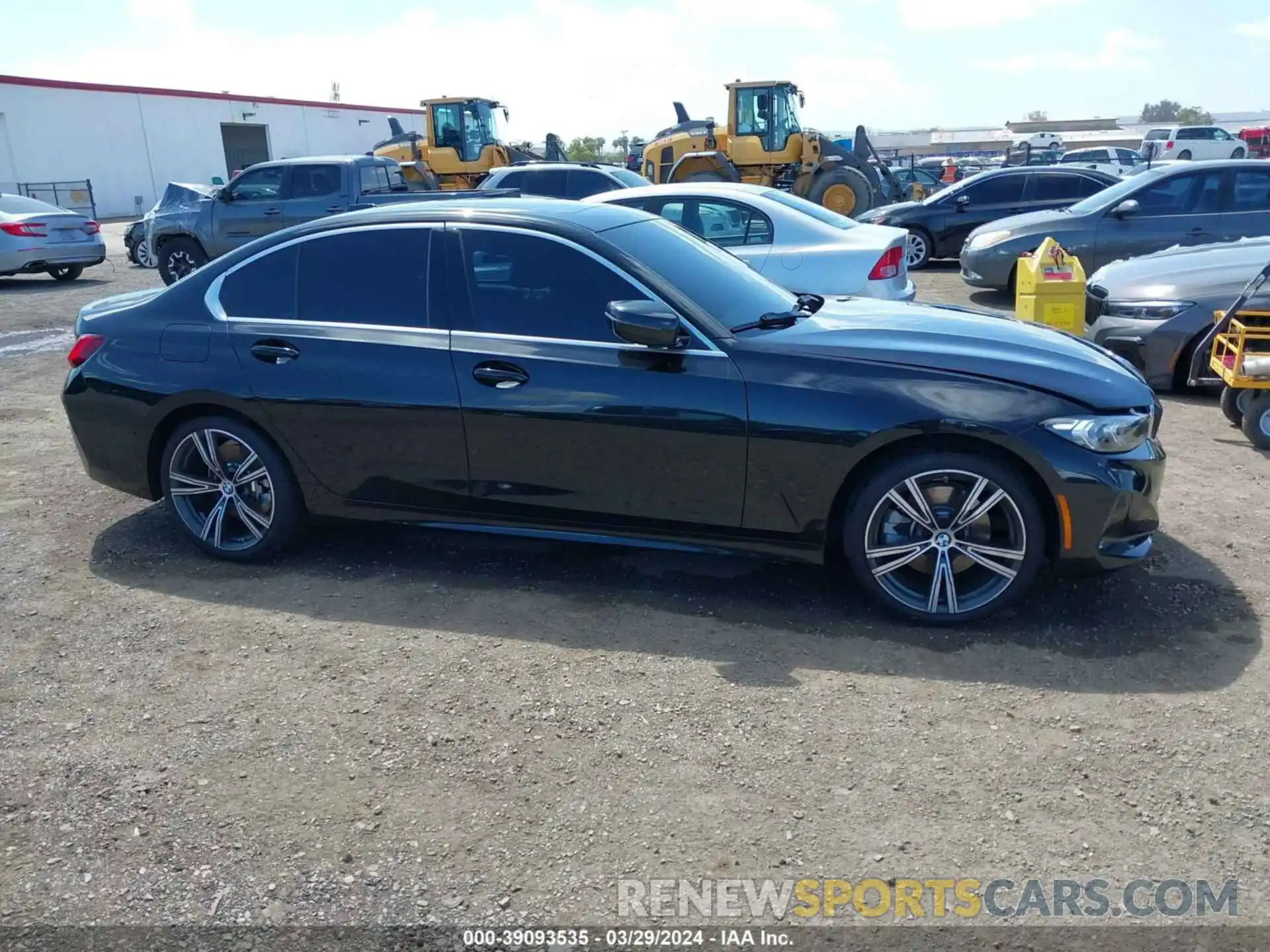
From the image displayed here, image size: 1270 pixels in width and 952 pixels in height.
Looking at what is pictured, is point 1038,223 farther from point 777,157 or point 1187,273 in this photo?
point 777,157

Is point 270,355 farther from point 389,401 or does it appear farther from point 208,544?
point 208,544

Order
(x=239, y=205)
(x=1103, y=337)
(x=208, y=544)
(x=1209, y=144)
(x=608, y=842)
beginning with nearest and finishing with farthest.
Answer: (x=608, y=842)
(x=208, y=544)
(x=1103, y=337)
(x=239, y=205)
(x=1209, y=144)

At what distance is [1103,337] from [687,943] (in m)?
6.65

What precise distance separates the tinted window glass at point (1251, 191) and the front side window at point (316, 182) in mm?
11644

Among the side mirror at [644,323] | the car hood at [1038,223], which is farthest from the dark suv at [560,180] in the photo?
the side mirror at [644,323]

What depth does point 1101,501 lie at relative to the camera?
3.96 meters

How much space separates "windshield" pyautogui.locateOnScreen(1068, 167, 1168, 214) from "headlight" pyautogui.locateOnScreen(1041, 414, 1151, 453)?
8.43 metres

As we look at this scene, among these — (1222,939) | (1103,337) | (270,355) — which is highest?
(270,355)

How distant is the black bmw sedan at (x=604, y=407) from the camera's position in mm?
4047

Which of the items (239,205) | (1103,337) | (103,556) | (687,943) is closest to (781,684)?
(687,943)

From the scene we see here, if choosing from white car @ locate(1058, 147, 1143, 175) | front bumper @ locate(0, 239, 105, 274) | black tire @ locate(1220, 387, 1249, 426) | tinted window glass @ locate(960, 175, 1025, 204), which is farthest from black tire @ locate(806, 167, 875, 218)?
white car @ locate(1058, 147, 1143, 175)

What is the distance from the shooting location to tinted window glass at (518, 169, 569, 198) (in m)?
15.3

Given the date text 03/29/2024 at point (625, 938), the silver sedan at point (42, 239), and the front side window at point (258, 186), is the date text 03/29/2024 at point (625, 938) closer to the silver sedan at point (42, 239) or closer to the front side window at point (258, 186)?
the front side window at point (258, 186)

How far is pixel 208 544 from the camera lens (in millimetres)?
5031
